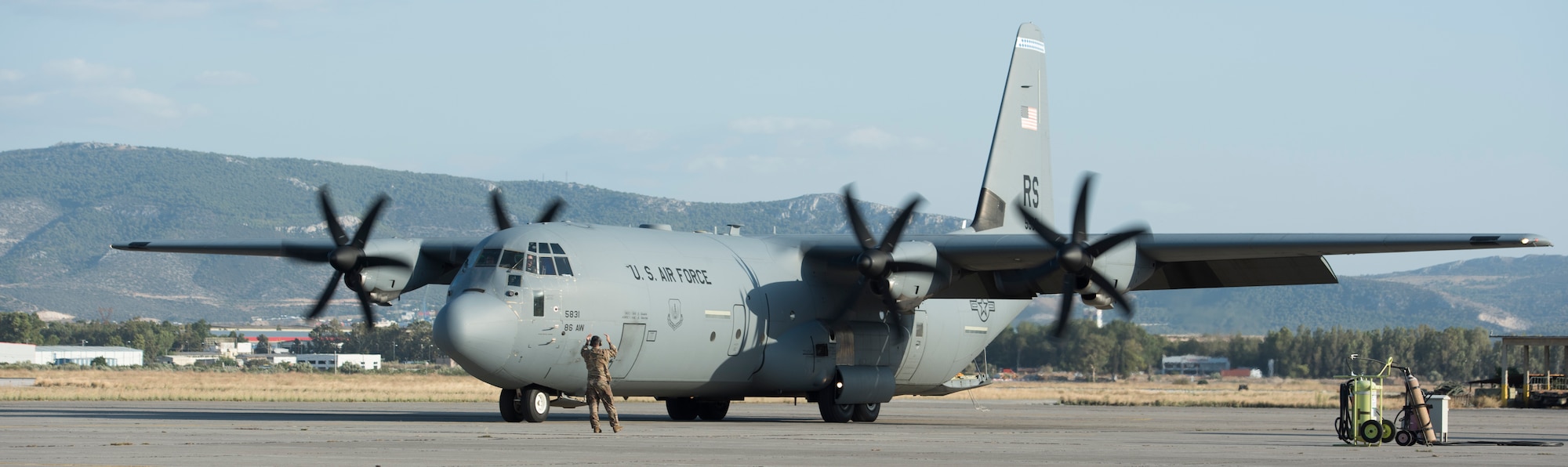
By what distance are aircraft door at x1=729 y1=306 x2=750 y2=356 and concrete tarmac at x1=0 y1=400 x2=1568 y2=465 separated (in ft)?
4.08

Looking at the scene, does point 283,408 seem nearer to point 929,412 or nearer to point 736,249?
point 736,249

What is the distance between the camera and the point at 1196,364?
98.4 m

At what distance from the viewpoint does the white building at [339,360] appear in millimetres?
108875

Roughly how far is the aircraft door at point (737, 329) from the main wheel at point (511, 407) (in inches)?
145

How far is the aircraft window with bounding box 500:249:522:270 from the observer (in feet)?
72.6

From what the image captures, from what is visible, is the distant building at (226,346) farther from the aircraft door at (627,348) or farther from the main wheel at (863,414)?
the aircraft door at (627,348)

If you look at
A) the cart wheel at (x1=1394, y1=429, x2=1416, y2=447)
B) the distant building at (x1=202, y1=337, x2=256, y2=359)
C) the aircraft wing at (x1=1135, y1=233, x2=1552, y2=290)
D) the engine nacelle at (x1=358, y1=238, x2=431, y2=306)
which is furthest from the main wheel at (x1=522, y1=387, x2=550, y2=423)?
the distant building at (x1=202, y1=337, x2=256, y2=359)

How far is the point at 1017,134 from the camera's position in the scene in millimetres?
32312

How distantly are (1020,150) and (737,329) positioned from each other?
9.47 meters

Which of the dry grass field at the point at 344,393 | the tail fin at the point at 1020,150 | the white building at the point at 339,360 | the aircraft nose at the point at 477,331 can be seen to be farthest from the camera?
the white building at the point at 339,360

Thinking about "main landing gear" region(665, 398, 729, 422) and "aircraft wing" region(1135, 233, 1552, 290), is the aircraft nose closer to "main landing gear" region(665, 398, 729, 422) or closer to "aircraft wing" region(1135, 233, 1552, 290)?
"main landing gear" region(665, 398, 729, 422)

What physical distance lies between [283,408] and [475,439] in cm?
1560

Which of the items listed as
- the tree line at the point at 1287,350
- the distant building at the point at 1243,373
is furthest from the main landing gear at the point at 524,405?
the distant building at the point at 1243,373

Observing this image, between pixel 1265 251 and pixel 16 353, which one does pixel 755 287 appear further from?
pixel 16 353
